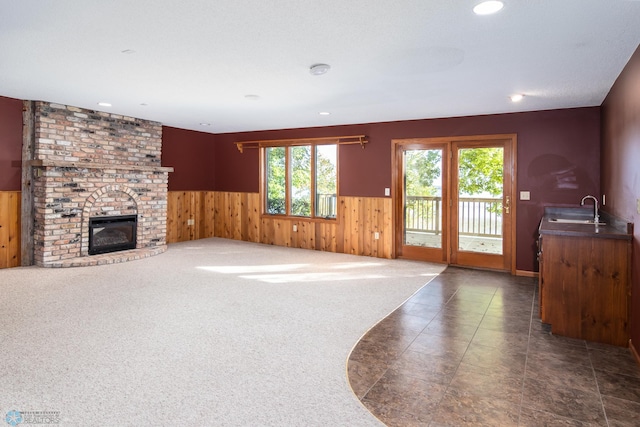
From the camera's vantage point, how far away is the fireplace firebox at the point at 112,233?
590cm

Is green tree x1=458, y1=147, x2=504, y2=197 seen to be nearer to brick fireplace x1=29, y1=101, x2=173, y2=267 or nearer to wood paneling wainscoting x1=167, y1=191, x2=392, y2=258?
wood paneling wainscoting x1=167, y1=191, x2=392, y2=258

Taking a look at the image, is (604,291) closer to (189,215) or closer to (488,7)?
(488,7)

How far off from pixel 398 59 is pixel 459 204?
3.12 m

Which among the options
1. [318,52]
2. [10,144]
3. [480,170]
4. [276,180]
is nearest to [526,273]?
[480,170]

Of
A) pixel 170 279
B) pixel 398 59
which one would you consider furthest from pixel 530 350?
pixel 170 279

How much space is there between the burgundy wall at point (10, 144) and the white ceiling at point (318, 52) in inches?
17.0

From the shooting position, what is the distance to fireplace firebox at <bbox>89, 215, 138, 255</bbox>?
5.90m

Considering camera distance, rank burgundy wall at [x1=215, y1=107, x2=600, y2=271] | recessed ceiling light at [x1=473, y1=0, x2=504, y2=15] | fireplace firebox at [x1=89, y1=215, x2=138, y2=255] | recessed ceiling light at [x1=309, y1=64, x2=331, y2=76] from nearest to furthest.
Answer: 1. recessed ceiling light at [x1=473, y1=0, x2=504, y2=15]
2. recessed ceiling light at [x1=309, y1=64, x2=331, y2=76]
3. burgundy wall at [x1=215, y1=107, x2=600, y2=271]
4. fireplace firebox at [x1=89, y1=215, x2=138, y2=255]

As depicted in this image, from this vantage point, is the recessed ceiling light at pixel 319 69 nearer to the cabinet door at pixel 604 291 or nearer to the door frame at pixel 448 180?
the cabinet door at pixel 604 291

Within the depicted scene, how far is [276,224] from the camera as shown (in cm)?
764

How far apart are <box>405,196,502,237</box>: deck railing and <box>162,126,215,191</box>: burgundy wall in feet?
14.7

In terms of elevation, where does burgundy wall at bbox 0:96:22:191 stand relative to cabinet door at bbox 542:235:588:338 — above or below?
above
